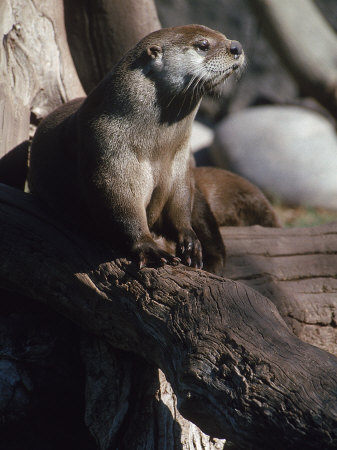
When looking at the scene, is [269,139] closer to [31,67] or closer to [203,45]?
[31,67]

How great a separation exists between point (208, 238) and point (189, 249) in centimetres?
32

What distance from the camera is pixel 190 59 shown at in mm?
2797

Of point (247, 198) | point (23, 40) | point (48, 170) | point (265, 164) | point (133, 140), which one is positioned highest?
point (23, 40)

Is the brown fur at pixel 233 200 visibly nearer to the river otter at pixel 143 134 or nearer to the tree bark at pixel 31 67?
the river otter at pixel 143 134

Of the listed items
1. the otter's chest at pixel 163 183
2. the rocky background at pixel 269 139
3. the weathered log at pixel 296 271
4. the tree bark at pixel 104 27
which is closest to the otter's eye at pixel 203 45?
the otter's chest at pixel 163 183

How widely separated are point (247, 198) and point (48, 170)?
4.70 feet

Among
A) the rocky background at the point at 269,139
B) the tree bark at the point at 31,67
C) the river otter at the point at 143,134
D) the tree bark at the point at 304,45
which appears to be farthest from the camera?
the rocky background at the point at 269,139

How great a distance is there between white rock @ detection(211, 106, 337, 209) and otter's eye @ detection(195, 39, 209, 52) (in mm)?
4417

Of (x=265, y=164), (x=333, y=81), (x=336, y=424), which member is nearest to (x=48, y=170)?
(x=336, y=424)

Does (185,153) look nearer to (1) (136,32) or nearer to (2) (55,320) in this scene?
(2) (55,320)

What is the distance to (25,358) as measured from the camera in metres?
2.82

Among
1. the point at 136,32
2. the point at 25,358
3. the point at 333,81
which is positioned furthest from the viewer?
the point at 333,81

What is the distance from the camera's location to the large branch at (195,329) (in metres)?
1.84

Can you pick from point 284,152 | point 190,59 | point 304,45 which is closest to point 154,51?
point 190,59
